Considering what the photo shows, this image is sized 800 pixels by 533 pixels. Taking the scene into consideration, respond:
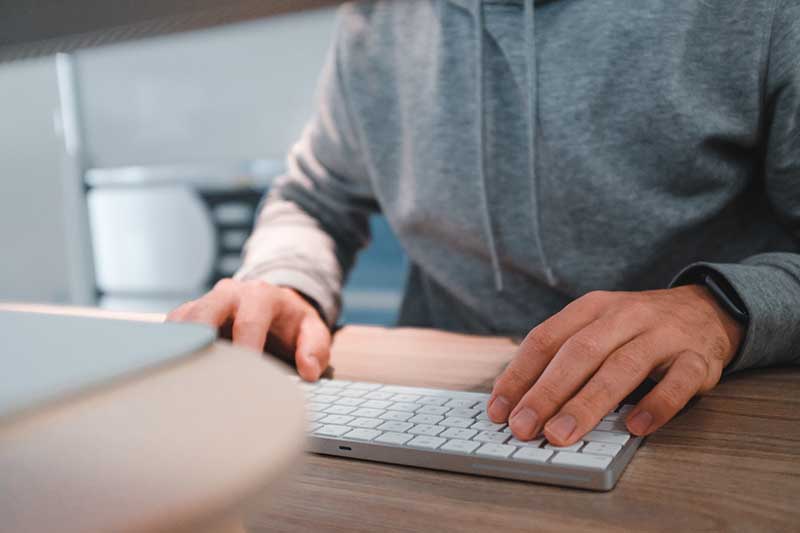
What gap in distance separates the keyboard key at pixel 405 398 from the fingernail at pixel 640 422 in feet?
0.53

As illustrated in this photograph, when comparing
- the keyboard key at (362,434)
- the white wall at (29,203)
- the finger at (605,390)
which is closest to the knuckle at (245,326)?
the keyboard key at (362,434)

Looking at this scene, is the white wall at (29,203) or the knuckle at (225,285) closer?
the knuckle at (225,285)

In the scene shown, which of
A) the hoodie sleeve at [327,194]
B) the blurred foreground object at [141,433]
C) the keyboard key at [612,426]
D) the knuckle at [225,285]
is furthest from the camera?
the hoodie sleeve at [327,194]

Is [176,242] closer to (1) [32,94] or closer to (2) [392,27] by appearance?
(1) [32,94]

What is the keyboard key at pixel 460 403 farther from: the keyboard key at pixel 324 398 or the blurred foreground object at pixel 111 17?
the blurred foreground object at pixel 111 17

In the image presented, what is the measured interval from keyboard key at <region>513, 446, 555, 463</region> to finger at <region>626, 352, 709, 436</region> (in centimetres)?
7

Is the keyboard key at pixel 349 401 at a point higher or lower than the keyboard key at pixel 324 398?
higher

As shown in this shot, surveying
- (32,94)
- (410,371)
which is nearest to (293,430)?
(410,371)

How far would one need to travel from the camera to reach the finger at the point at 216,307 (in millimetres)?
657

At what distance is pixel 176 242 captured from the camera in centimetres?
276

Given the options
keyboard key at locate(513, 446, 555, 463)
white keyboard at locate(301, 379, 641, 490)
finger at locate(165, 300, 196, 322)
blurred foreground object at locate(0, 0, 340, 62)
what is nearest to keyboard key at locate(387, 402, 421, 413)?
white keyboard at locate(301, 379, 641, 490)

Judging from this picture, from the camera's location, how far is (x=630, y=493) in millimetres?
382

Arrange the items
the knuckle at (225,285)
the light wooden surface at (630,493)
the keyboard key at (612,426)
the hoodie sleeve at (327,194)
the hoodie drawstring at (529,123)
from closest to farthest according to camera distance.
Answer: the light wooden surface at (630,493) → the keyboard key at (612,426) → the knuckle at (225,285) → the hoodie drawstring at (529,123) → the hoodie sleeve at (327,194)

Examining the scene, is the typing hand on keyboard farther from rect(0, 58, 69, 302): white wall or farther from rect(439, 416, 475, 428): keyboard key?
rect(0, 58, 69, 302): white wall
